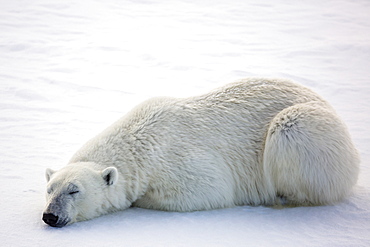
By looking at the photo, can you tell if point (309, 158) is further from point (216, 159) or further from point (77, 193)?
point (77, 193)

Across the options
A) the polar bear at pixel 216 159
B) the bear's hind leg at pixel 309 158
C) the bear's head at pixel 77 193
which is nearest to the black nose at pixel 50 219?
the bear's head at pixel 77 193

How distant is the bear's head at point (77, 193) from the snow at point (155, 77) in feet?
0.34

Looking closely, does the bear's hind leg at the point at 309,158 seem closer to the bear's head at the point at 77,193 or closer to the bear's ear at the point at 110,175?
the bear's ear at the point at 110,175

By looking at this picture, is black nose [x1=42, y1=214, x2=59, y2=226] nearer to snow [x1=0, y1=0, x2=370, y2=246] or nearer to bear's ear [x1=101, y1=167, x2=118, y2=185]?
snow [x1=0, y1=0, x2=370, y2=246]

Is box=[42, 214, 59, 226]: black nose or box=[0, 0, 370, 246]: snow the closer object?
box=[42, 214, 59, 226]: black nose

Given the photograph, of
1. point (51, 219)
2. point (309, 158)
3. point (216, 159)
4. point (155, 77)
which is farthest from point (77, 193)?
point (155, 77)

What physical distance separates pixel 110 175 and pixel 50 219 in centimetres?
65

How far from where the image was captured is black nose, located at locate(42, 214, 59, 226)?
14.1 feet

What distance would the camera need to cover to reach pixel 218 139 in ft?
16.6

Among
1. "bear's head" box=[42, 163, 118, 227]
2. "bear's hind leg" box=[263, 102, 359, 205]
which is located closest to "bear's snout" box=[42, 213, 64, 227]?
"bear's head" box=[42, 163, 118, 227]

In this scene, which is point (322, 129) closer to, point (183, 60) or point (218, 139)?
point (218, 139)

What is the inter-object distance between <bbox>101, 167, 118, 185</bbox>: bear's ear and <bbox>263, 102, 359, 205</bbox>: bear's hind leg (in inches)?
57.9

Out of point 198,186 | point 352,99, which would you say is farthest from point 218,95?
point 352,99

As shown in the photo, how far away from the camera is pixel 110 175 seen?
15.0 ft
